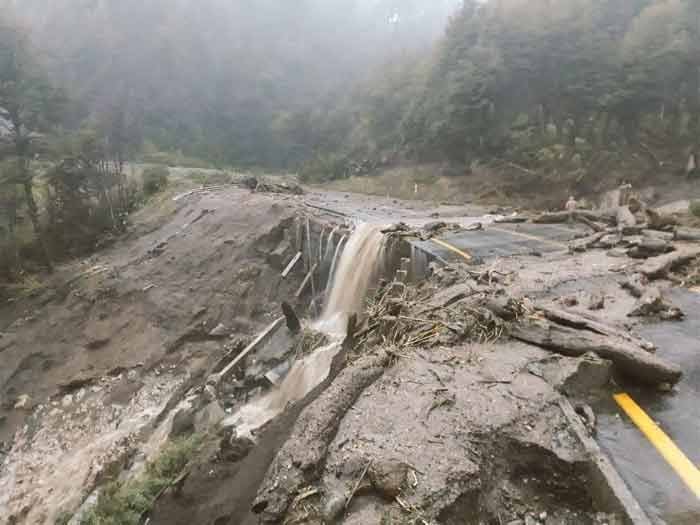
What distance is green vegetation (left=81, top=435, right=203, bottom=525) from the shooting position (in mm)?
5223

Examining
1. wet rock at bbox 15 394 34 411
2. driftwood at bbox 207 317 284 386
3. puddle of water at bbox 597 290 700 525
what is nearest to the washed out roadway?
puddle of water at bbox 597 290 700 525

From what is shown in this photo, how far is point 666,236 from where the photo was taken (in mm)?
8672

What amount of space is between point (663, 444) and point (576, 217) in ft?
30.1

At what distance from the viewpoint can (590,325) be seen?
4664 millimetres

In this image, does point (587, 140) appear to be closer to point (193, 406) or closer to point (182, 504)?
point (193, 406)

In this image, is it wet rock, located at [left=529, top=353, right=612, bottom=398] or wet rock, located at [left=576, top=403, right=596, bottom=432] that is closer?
wet rock, located at [left=576, top=403, right=596, bottom=432]

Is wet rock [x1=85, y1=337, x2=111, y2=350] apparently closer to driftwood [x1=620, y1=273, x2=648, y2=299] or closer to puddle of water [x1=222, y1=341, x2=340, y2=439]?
puddle of water [x1=222, y1=341, x2=340, y2=439]

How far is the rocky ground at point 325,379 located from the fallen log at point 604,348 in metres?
0.02

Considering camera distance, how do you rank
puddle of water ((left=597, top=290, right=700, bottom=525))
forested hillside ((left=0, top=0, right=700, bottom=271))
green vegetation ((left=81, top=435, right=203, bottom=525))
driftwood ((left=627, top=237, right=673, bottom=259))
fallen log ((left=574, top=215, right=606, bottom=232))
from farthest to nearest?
forested hillside ((left=0, top=0, right=700, bottom=271)) < fallen log ((left=574, top=215, right=606, bottom=232)) < driftwood ((left=627, top=237, right=673, bottom=259)) < green vegetation ((left=81, top=435, right=203, bottom=525)) < puddle of water ((left=597, top=290, right=700, bottom=525))

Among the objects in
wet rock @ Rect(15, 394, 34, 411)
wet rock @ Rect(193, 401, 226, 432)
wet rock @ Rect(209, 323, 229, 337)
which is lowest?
wet rock @ Rect(15, 394, 34, 411)

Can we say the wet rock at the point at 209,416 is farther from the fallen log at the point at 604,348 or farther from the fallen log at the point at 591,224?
the fallen log at the point at 591,224

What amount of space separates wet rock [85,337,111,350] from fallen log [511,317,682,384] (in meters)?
11.5

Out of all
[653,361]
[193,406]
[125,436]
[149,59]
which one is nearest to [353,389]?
[653,361]

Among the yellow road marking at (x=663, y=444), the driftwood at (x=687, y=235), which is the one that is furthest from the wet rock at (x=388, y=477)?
the driftwood at (x=687, y=235)
